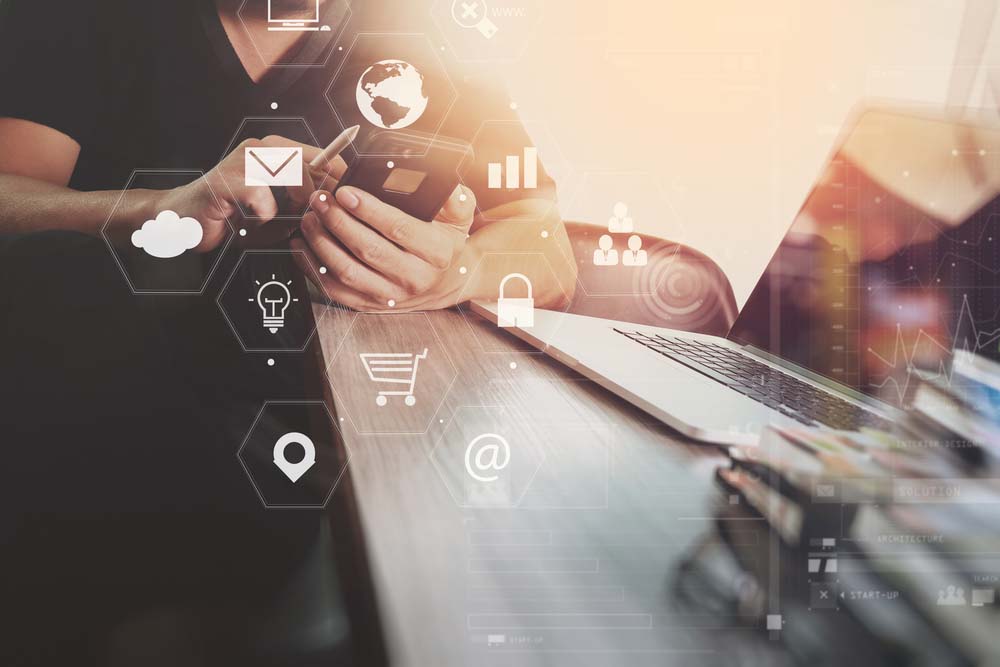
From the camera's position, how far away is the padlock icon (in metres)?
0.73

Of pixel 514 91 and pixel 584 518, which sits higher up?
pixel 514 91

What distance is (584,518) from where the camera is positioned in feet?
2.17

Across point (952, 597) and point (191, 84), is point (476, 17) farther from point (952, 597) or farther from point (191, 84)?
point (952, 597)

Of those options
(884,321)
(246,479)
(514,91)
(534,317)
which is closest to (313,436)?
(246,479)

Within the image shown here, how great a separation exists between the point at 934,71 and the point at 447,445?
0.80m

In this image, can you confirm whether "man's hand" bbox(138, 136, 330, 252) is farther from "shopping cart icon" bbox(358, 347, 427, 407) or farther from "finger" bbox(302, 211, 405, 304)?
"shopping cart icon" bbox(358, 347, 427, 407)

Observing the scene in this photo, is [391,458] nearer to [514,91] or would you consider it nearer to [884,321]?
[514,91]

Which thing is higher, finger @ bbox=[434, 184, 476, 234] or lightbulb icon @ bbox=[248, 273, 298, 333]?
finger @ bbox=[434, 184, 476, 234]

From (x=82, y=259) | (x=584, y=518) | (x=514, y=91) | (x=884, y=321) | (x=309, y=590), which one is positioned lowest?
(x=309, y=590)

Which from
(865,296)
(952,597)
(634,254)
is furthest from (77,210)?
(952,597)
